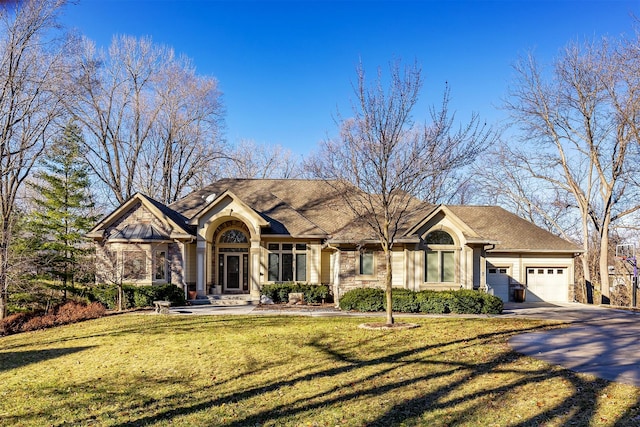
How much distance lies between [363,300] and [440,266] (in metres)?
4.05

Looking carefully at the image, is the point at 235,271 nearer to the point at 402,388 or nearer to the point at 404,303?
the point at 404,303

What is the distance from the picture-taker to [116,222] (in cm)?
2247

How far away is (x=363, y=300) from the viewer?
18.8 m

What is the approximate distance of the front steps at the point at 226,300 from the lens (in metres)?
21.7

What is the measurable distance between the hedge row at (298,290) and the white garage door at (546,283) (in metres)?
11.3

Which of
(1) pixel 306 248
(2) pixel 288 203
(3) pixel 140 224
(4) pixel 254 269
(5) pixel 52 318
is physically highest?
(2) pixel 288 203

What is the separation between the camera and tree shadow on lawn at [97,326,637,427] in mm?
6559

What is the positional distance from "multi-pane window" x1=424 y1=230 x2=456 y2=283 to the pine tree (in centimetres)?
1745

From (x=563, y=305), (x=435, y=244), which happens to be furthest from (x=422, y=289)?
(x=563, y=305)

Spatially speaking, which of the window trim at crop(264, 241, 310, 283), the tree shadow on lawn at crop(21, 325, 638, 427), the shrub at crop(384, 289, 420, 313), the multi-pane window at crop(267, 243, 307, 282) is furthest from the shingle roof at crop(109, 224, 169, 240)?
the tree shadow on lawn at crop(21, 325, 638, 427)

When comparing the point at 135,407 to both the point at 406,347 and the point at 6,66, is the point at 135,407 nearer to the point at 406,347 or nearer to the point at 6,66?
the point at 406,347

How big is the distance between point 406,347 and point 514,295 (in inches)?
614

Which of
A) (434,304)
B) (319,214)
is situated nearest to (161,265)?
(319,214)

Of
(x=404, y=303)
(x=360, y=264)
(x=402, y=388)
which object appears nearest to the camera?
(x=402, y=388)
